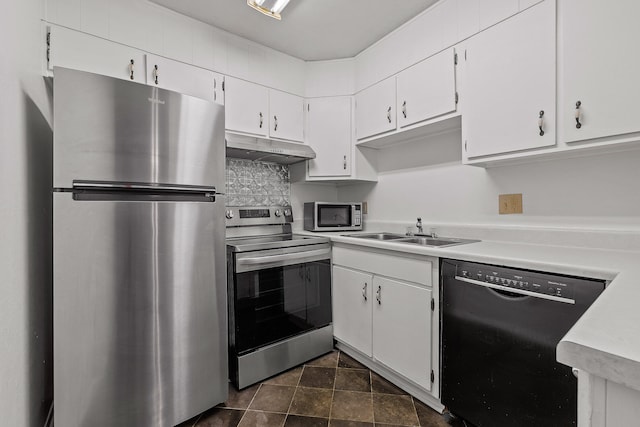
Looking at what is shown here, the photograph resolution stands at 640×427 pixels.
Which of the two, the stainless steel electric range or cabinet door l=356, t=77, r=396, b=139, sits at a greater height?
cabinet door l=356, t=77, r=396, b=139

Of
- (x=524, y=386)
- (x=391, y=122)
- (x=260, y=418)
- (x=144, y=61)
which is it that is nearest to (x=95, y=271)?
(x=260, y=418)

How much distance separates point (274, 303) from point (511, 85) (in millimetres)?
1878

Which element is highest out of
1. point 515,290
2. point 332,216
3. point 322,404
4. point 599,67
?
point 599,67

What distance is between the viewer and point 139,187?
1.31 meters

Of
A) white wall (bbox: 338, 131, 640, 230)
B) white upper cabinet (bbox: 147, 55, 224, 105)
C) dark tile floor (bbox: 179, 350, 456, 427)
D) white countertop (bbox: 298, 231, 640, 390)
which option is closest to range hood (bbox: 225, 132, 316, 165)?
white upper cabinet (bbox: 147, 55, 224, 105)

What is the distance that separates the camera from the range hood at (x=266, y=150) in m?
2.03

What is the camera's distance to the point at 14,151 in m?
0.98

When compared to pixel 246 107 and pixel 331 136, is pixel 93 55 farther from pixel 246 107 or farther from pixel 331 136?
pixel 331 136

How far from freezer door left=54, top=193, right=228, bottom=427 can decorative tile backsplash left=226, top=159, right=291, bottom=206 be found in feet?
2.86

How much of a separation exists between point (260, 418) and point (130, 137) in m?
1.56

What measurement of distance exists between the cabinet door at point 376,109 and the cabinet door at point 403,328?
3.97ft

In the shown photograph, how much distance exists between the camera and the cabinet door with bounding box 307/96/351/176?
2521 millimetres

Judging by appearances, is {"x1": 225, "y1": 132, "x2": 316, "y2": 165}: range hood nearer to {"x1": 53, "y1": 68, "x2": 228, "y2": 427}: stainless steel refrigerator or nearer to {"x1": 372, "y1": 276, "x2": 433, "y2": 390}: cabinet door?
{"x1": 53, "y1": 68, "x2": 228, "y2": 427}: stainless steel refrigerator

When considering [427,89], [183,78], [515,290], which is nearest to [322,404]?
[515,290]
